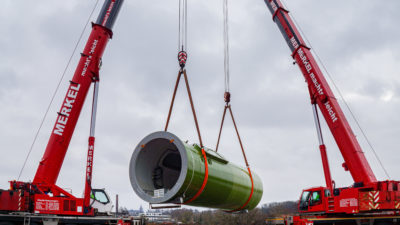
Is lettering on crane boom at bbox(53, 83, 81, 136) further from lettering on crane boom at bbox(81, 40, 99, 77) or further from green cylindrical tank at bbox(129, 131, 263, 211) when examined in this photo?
green cylindrical tank at bbox(129, 131, 263, 211)

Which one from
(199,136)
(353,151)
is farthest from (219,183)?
Result: (353,151)

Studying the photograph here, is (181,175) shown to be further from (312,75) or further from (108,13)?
(108,13)

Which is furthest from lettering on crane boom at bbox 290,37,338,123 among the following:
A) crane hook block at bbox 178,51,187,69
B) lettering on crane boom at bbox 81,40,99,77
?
lettering on crane boom at bbox 81,40,99,77

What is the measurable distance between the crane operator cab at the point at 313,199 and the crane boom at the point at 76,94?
8544 mm

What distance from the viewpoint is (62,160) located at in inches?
510

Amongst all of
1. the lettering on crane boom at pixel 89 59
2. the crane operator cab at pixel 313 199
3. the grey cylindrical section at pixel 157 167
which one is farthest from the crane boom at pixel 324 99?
the lettering on crane boom at pixel 89 59

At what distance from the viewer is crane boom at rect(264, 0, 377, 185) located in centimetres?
1283

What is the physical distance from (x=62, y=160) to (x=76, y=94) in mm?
2266

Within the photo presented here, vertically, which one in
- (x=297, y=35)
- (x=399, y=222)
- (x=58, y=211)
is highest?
(x=297, y=35)

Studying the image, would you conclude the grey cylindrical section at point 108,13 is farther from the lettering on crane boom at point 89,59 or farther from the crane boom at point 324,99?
the crane boom at point 324,99

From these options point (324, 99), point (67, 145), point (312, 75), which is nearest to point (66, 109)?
point (67, 145)

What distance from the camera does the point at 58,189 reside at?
12.7 metres

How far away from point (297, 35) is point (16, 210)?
1148cm

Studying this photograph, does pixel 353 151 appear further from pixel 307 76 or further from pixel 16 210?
pixel 16 210
